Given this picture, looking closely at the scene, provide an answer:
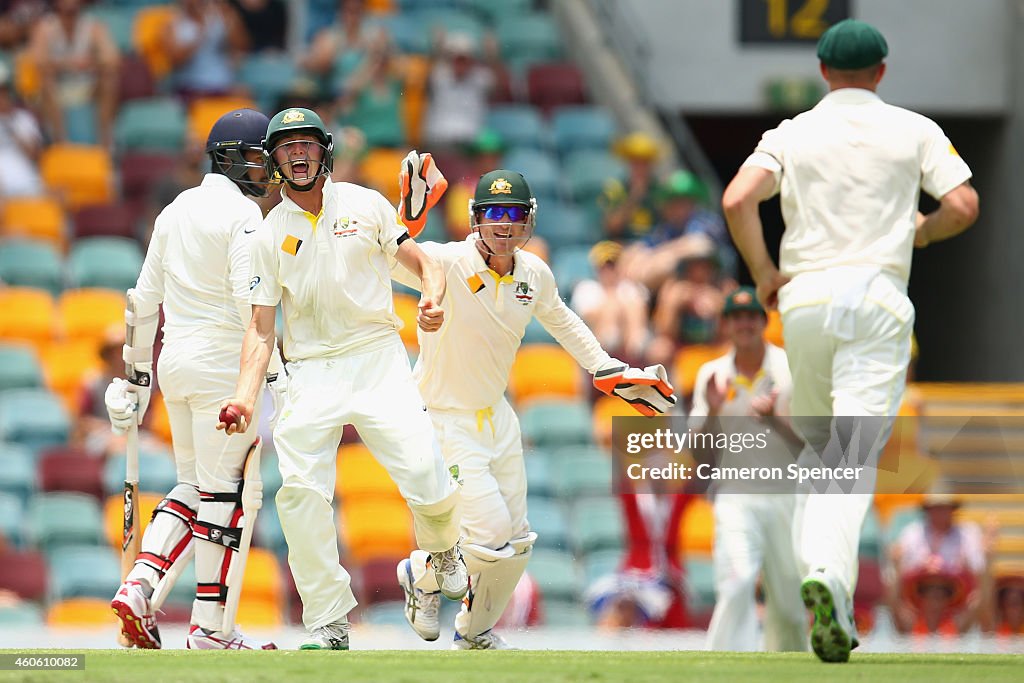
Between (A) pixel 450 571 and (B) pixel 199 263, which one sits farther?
(B) pixel 199 263

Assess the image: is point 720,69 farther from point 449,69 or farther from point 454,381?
point 454,381

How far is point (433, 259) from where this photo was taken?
27.5 feet

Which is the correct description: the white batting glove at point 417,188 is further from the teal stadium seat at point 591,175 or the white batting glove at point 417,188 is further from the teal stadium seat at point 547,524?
the teal stadium seat at point 591,175

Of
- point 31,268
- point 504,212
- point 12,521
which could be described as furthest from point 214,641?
point 31,268

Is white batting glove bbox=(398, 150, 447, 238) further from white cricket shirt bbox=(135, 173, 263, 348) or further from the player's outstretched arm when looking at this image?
the player's outstretched arm

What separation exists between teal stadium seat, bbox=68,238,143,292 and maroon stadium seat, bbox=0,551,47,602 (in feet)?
8.94

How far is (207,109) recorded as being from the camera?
51.1ft

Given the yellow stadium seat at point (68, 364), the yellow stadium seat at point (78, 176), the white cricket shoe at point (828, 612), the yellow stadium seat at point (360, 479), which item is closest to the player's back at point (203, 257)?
the white cricket shoe at point (828, 612)

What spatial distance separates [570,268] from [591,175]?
66.8 inches

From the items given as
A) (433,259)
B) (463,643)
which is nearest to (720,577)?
(463,643)

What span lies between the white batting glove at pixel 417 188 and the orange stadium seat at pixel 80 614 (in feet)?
14.8

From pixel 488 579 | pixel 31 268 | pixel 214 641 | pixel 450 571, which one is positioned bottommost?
A: pixel 214 641

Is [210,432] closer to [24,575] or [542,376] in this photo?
[24,575]

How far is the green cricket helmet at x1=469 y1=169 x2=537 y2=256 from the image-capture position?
28.0ft
